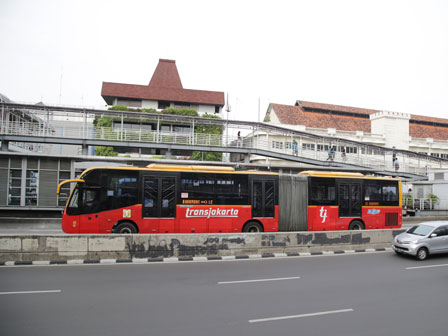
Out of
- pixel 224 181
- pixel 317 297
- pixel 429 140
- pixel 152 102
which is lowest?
pixel 317 297

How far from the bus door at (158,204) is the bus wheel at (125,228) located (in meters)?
0.53

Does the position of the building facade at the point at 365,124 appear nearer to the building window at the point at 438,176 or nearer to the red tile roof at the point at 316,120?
the red tile roof at the point at 316,120

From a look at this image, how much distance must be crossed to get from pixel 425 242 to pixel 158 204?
1076 centimetres

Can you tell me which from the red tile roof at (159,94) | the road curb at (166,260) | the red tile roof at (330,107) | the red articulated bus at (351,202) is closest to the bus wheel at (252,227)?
the red articulated bus at (351,202)

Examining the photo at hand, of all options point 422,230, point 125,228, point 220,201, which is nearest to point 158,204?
point 125,228

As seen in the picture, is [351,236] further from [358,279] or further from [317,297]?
[317,297]

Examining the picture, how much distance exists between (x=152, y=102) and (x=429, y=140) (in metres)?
48.8

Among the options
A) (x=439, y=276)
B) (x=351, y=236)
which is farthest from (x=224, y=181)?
(x=439, y=276)

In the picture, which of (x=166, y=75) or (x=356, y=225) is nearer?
(x=356, y=225)

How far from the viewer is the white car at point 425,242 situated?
12.5 meters

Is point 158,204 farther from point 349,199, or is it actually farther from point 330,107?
point 330,107

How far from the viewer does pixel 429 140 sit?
196 feet

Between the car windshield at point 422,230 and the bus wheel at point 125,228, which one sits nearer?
the car windshield at point 422,230

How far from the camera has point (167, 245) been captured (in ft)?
39.3
